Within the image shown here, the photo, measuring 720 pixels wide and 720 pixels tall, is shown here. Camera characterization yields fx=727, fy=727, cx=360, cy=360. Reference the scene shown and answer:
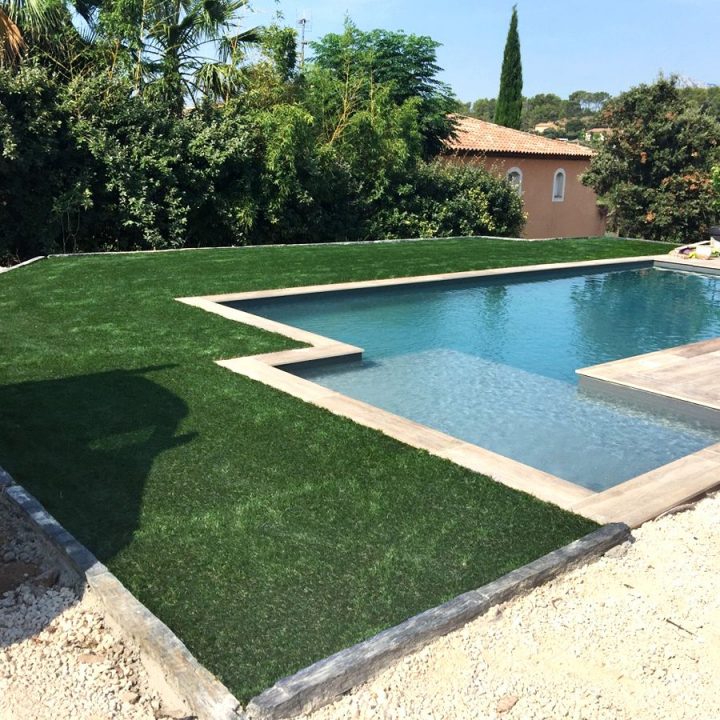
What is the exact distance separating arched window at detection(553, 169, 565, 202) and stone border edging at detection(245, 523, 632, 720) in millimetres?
28680

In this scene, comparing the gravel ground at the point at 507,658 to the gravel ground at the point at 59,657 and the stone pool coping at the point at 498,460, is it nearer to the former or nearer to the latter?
the gravel ground at the point at 59,657

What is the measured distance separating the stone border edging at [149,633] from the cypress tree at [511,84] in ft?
116

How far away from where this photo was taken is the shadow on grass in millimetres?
4059

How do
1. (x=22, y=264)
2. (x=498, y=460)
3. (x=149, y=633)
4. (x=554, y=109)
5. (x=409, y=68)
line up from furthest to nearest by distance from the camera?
(x=554, y=109)
(x=409, y=68)
(x=22, y=264)
(x=498, y=460)
(x=149, y=633)

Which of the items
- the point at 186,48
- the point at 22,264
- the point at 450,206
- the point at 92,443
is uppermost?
the point at 186,48

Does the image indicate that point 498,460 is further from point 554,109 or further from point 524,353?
point 554,109

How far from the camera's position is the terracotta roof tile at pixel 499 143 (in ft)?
88.9

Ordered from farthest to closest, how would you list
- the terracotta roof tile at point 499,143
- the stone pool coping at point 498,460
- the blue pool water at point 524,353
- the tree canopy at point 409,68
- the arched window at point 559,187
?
the arched window at point 559,187 < the terracotta roof tile at point 499,143 < the tree canopy at point 409,68 < the blue pool water at point 524,353 < the stone pool coping at point 498,460

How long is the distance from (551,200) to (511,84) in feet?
26.7

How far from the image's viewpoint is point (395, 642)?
2.97 m

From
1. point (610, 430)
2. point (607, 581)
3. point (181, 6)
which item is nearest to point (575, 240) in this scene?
point (181, 6)

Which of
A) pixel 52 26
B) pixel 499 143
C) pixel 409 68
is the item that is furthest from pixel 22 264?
pixel 499 143

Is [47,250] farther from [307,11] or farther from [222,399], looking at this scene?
[307,11]

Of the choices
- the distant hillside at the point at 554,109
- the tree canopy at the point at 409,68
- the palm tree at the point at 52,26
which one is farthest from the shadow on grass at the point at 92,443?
the distant hillside at the point at 554,109
